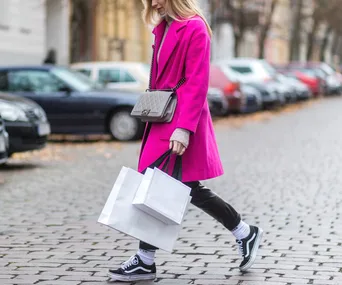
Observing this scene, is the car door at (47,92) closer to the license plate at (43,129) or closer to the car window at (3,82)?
the car window at (3,82)

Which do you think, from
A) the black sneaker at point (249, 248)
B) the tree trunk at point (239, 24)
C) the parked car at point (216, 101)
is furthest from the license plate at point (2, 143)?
the tree trunk at point (239, 24)

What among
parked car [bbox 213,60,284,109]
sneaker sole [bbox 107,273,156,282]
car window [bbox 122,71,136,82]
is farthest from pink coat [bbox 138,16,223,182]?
parked car [bbox 213,60,284,109]

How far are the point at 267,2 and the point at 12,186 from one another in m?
54.7

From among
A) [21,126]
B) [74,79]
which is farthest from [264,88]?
[21,126]

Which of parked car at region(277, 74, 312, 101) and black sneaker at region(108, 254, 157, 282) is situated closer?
black sneaker at region(108, 254, 157, 282)

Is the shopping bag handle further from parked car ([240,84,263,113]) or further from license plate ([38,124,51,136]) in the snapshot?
parked car ([240,84,263,113])

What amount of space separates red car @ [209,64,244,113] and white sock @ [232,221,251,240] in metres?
19.9

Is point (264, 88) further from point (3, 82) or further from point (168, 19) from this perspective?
Result: point (168, 19)

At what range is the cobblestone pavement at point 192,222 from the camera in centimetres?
641

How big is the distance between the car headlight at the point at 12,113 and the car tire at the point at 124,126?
4.98 metres

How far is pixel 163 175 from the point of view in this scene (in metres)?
5.75

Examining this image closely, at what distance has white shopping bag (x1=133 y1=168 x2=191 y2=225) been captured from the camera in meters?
5.71

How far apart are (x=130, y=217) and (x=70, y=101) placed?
12838 mm

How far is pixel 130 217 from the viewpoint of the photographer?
5762 mm
